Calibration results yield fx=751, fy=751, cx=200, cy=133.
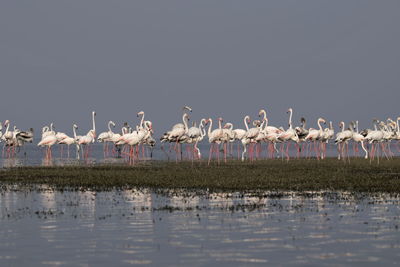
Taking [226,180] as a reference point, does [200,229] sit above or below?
below

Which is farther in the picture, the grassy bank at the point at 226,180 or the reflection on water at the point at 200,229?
the grassy bank at the point at 226,180

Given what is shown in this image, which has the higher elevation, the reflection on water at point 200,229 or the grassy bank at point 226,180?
the grassy bank at point 226,180

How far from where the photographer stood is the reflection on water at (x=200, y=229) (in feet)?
43.0

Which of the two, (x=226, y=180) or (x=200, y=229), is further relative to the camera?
(x=226, y=180)

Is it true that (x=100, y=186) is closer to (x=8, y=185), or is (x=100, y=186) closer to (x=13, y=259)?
(x=8, y=185)

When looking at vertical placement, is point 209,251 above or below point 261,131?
below

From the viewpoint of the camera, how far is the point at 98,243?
1455 cm

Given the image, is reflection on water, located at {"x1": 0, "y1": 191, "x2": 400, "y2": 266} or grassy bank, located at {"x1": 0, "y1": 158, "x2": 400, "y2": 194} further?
grassy bank, located at {"x1": 0, "y1": 158, "x2": 400, "y2": 194}

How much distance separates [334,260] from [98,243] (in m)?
4.63

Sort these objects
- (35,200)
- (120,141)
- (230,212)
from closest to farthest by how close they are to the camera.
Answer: (230,212) < (35,200) < (120,141)

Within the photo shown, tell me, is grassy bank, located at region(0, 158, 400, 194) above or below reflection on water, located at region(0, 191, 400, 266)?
above

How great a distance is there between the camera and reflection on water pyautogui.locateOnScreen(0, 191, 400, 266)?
43.0 ft

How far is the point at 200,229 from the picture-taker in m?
16.3

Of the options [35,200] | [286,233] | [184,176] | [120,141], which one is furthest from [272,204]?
[120,141]
